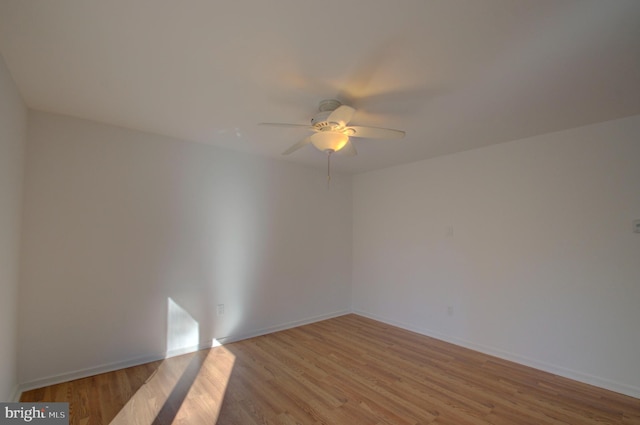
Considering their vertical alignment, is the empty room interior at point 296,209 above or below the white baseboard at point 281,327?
above

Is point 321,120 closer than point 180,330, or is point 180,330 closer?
point 321,120

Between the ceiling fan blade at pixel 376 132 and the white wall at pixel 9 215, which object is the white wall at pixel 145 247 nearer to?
the white wall at pixel 9 215

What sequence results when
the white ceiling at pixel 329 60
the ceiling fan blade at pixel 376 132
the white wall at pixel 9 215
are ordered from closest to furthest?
the white ceiling at pixel 329 60, the white wall at pixel 9 215, the ceiling fan blade at pixel 376 132

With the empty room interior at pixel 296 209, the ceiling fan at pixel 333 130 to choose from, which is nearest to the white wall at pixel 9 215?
the empty room interior at pixel 296 209

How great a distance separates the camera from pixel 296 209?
165 inches

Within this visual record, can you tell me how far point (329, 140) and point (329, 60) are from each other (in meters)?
0.62

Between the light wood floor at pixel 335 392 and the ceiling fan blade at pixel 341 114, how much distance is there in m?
2.12

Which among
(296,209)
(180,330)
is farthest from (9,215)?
(296,209)

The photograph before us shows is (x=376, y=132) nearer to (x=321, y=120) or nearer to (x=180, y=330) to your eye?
(x=321, y=120)

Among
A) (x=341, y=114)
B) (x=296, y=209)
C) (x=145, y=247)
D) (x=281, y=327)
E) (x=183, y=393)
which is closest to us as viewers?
(x=341, y=114)

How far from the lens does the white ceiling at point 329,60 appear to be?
1353mm

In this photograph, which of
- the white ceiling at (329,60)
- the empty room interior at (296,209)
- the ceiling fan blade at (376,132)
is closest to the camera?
the white ceiling at (329,60)

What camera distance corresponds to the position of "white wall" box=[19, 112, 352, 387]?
246 centimetres

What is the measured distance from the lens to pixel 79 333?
257 centimetres
